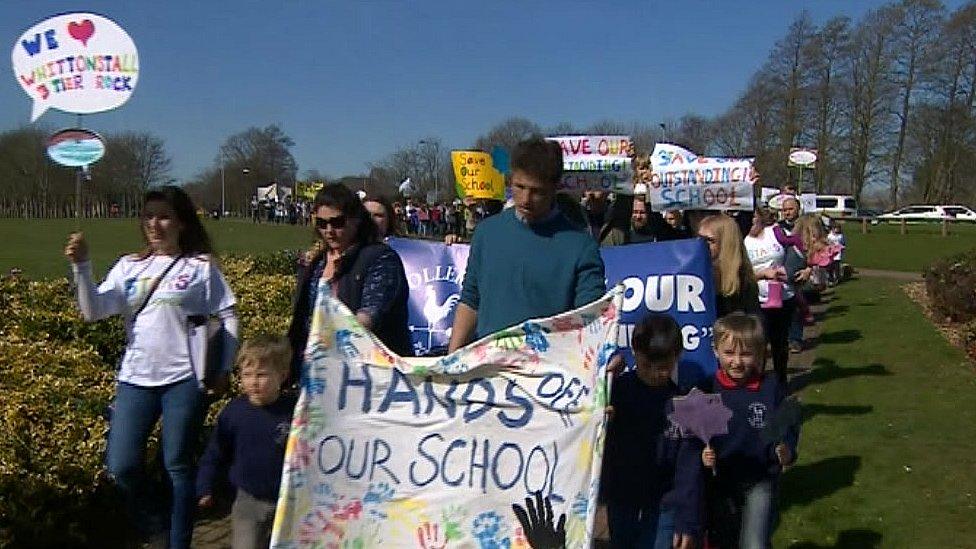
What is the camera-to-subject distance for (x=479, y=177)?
1051 cm

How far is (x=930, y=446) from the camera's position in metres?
7.32

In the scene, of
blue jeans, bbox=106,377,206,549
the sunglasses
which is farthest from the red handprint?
blue jeans, bbox=106,377,206,549

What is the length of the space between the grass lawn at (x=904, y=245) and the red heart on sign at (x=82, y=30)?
23014 millimetres

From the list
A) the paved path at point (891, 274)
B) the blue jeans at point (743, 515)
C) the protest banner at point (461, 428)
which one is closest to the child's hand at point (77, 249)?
the protest banner at point (461, 428)

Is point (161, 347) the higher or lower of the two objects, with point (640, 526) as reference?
higher

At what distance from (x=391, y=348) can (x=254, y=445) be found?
0.72 meters

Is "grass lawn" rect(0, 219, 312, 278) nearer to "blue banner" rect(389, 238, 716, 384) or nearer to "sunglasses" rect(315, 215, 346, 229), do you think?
"blue banner" rect(389, 238, 716, 384)

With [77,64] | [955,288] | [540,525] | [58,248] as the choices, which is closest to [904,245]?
[955,288]

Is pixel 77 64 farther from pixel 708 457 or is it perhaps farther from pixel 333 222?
pixel 708 457

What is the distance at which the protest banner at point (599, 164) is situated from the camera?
783 cm

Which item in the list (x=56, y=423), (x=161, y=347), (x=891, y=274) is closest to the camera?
(x=161, y=347)

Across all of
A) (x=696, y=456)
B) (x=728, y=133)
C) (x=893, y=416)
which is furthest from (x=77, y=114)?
(x=728, y=133)

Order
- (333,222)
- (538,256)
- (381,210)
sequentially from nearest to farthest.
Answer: (538,256)
(333,222)
(381,210)

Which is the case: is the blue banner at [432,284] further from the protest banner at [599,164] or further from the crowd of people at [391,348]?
the crowd of people at [391,348]
